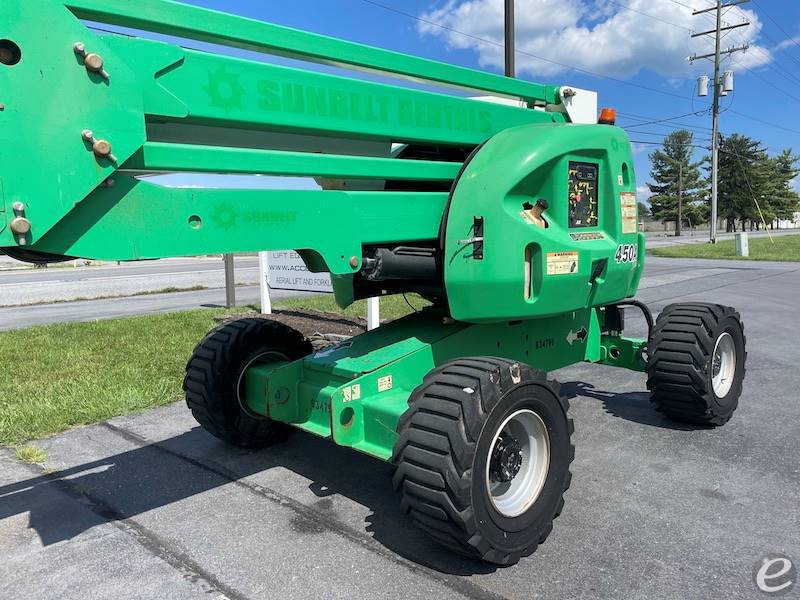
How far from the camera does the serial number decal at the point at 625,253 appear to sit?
14.3ft

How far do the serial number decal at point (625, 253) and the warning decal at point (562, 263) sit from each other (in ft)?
1.79

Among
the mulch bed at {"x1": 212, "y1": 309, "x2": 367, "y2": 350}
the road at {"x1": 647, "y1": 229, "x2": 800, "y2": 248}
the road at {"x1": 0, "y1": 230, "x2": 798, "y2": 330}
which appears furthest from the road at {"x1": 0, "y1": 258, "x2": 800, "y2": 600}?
the road at {"x1": 647, "y1": 229, "x2": 800, "y2": 248}

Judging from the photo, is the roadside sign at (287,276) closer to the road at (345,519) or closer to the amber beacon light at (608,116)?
the road at (345,519)

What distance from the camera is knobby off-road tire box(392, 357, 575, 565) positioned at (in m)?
2.83

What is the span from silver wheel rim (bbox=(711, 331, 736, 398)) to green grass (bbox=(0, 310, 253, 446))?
4.83 meters

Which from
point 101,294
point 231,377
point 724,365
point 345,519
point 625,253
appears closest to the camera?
point 345,519

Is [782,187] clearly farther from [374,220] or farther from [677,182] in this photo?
[374,220]

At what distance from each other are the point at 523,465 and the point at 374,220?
1.53 metres

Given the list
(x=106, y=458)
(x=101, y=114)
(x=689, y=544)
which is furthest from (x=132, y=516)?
(x=689, y=544)

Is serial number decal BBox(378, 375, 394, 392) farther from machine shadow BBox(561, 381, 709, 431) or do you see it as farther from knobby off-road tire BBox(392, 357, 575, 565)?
machine shadow BBox(561, 381, 709, 431)

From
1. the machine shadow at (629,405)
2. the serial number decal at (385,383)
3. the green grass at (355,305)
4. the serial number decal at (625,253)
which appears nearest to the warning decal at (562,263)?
the serial number decal at (625,253)

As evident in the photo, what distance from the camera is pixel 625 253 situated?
4.44 m

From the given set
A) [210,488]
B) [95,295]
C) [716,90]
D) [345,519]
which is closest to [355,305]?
[210,488]

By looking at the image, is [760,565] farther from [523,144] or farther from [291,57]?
[291,57]
